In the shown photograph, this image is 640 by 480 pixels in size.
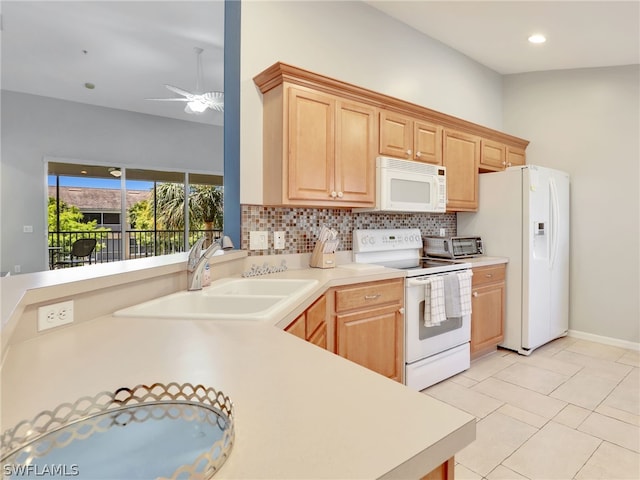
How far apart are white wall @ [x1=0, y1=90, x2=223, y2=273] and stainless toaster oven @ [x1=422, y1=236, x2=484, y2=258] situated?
223 inches

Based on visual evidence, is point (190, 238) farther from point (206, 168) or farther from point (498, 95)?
point (498, 95)

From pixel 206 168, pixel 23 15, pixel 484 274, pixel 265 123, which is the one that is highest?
pixel 23 15

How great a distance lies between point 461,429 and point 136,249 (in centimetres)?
729

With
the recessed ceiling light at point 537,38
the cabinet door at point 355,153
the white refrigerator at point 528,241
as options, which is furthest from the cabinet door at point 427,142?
the recessed ceiling light at point 537,38

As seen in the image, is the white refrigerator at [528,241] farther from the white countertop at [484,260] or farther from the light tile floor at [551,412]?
the light tile floor at [551,412]

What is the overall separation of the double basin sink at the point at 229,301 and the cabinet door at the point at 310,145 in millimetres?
585

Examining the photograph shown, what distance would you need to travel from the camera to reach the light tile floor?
5.99 feet

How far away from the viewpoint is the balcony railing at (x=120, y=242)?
20.2 feet

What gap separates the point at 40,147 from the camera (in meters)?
5.79

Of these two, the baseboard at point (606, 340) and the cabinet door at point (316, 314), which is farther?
the baseboard at point (606, 340)

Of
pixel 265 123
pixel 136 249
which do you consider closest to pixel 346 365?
pixel 265 123

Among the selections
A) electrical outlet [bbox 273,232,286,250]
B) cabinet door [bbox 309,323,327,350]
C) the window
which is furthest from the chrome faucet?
the window

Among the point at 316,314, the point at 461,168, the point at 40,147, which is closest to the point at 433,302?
the point at 316,314

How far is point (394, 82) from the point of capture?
10.9 ft
